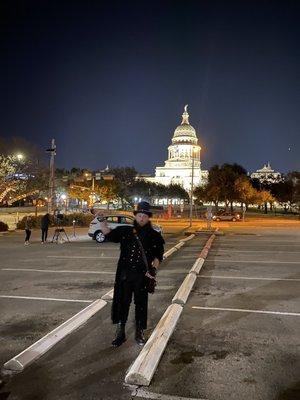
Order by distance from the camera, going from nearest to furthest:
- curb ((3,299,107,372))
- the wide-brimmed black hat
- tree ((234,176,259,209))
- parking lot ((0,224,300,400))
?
parking lot ((0,224,300,400))
curb ((3,299,107,372))
the wide-brimmed black hat
tree ((234,176,259,209))

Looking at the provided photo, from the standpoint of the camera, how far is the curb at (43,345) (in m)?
5.16

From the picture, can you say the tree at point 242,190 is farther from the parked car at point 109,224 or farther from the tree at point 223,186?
the parked car at point 109,224

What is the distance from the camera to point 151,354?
17.3 feet

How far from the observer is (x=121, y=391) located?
15.1 ft

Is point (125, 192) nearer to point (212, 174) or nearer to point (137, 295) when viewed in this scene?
point (212, 174)

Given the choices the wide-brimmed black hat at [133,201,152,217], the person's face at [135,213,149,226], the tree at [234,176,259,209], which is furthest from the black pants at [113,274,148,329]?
the tree at [234,176,259,209]

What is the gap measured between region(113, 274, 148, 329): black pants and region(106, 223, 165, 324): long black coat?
0.03 m

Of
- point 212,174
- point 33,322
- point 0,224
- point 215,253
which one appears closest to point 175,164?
point 212,174

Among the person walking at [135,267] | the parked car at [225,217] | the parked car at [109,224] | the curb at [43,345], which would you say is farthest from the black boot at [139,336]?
the parked car at [225,217]

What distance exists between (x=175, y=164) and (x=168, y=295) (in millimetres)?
158932

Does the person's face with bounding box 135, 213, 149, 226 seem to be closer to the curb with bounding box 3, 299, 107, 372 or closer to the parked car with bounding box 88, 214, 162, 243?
the curb with bounding box 3, 299, 107, 372

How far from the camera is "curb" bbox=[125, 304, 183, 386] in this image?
4.74 m

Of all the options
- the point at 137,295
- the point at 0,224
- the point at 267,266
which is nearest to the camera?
the point at 137,295

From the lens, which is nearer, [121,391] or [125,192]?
[121,391]
